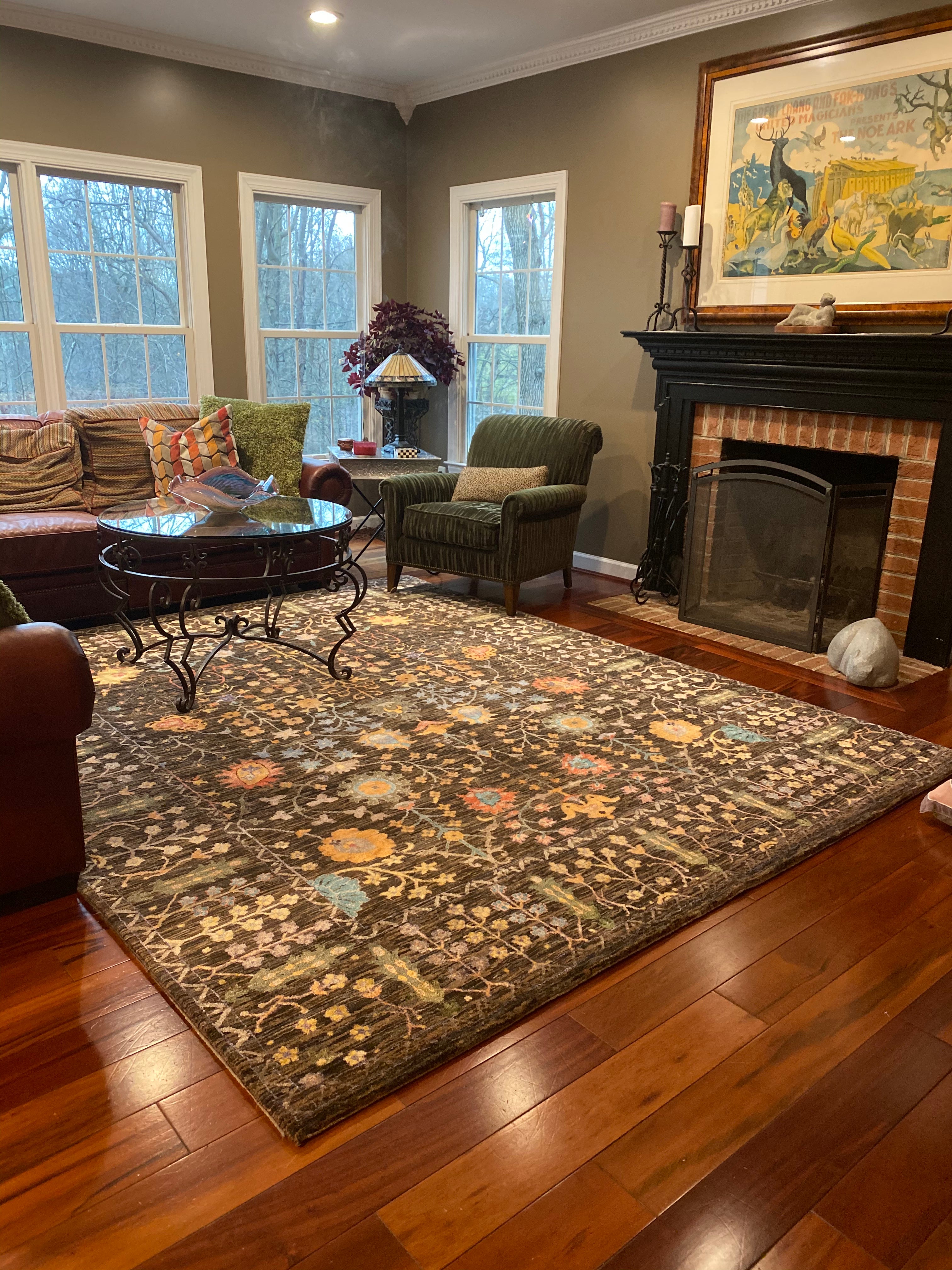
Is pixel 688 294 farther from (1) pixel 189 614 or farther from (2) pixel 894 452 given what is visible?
(1) pixel 189 614

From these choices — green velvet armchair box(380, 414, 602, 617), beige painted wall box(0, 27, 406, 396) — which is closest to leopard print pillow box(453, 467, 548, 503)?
green velvet armchair box(380, 414, 602, 617)

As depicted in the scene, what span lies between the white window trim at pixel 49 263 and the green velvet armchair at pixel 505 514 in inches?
60.6

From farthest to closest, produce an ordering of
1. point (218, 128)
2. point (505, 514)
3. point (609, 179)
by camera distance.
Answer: point (218, 128), point (609, 179), point (505, 514)

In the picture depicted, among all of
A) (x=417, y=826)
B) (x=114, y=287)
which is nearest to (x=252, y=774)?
(x=417, y=826)

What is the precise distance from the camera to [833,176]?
4.00m

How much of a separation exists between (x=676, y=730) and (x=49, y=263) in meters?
4.03

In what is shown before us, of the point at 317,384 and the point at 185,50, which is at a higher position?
the point at 185,50

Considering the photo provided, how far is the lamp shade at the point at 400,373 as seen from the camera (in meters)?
5.35

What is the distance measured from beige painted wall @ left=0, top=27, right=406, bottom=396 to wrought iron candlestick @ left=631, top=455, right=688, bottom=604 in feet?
8.62

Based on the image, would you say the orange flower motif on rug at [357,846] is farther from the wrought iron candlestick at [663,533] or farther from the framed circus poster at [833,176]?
the framed circus poster at [833,176]

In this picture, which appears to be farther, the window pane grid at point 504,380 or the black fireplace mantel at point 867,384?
the window pane grid at point 504,380

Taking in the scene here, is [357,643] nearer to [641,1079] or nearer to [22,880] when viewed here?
[22,880]

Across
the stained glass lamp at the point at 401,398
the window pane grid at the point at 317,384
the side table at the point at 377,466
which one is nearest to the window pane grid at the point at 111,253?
the window pane grid at the point at 317,384

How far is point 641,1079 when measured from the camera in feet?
5.41
